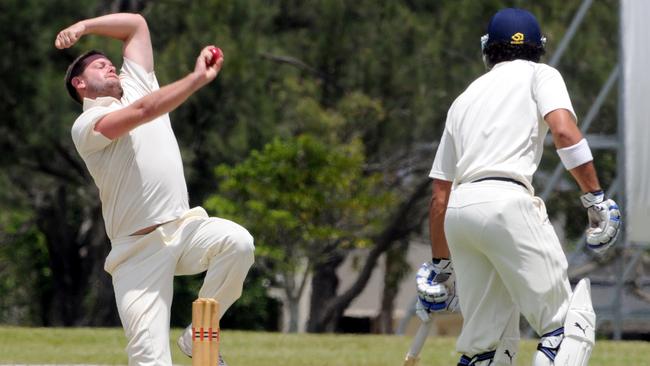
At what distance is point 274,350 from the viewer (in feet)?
41.6

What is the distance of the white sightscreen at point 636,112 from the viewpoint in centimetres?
1747

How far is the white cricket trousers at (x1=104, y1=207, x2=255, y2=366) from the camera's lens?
22.0ft

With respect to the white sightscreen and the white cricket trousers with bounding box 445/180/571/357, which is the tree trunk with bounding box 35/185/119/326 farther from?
the white cricket trousers with bounding box 445/180/571/357

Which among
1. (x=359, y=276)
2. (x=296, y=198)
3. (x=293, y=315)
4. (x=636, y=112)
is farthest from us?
(x=359, y=276)

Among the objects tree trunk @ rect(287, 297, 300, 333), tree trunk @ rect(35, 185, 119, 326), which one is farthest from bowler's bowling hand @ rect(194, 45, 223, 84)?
tree trunk @ rect(35, 185, 119, 326)

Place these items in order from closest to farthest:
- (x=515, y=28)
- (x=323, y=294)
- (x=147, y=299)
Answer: (x=515, y=28) → (x=147, y=299) → (x=323, y=294)

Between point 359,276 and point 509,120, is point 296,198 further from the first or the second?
point 509,120

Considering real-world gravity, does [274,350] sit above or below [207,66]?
below

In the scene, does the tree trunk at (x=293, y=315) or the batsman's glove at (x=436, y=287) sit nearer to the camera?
the batsman's glove at (x=436, y=287)

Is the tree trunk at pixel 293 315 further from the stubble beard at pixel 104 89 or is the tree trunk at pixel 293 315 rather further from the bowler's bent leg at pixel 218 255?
the stubble beard at pixel 104 89

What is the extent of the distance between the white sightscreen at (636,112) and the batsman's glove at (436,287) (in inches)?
444

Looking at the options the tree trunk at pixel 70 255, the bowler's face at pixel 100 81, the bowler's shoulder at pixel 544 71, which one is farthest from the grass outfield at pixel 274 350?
the tree trunk at pixel 70 255

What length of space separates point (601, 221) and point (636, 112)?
12147mm

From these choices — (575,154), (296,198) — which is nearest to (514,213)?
(575,154)
